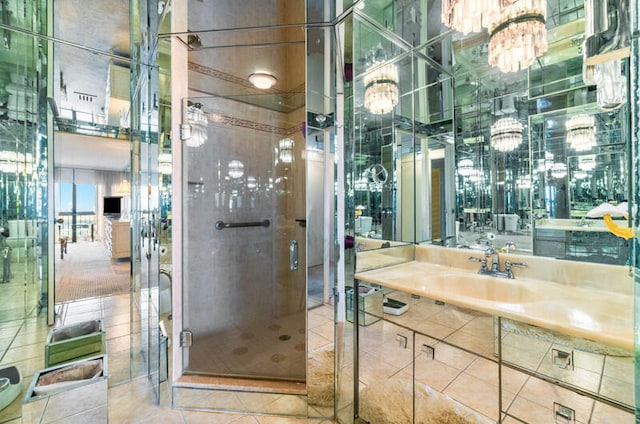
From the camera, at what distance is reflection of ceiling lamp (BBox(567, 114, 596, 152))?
135cm

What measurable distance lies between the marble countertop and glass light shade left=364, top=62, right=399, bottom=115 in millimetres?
1118

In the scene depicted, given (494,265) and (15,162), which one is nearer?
(494,265)

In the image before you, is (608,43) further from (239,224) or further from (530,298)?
(239,224)

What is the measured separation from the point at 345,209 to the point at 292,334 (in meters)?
1.25

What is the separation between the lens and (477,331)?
3.63ft

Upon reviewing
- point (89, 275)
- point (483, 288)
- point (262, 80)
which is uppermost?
point (262, 80)

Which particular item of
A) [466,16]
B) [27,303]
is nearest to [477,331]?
[466,16]

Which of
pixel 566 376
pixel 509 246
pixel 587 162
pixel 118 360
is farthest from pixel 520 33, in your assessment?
pixel 118 360

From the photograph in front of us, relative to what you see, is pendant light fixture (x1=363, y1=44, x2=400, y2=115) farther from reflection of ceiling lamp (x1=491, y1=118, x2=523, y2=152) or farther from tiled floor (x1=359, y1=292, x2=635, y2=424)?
tiled floor (x1=359, y1=292, x2=635, y2=424)

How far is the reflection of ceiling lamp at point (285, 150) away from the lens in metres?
2.41

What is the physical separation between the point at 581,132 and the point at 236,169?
2.29 meters

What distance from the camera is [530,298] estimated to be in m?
1.31

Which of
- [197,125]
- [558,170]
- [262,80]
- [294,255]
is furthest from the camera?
[262,80]

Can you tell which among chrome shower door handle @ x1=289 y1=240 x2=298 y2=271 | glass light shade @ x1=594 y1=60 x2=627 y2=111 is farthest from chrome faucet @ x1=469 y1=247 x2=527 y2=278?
chrome shower door handle @ x1=289 y1=240 x2=298 y2=271
